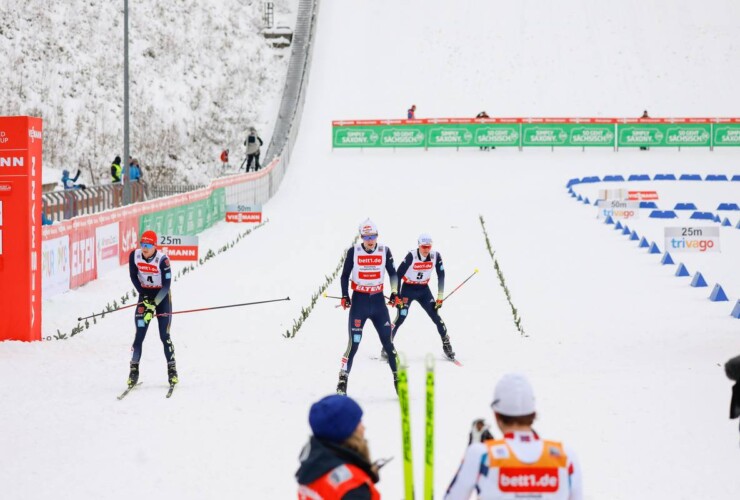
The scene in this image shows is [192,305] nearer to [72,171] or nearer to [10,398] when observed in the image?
[10,398]

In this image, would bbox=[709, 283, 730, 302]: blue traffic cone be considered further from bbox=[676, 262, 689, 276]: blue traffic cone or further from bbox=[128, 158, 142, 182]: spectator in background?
bbox=[128, 158, 142, 182]: spectator in background

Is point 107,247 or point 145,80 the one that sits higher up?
point 145,80

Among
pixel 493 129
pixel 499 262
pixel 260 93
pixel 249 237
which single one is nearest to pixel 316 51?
pixel 260 93

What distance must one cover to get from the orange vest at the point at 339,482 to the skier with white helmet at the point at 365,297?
305 inches

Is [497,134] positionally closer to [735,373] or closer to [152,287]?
[152,287]

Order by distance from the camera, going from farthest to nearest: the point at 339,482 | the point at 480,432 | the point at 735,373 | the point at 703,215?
the point at 703,215 < the point at 735,373 < the point at 480,432 < the point at 339,482

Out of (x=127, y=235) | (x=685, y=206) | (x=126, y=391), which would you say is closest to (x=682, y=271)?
(x=127, y=235)

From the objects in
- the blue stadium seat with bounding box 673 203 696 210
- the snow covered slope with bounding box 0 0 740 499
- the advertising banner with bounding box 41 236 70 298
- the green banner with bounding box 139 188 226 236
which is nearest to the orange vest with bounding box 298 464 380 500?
the snow covered slope with bounding box 0 0 740 499

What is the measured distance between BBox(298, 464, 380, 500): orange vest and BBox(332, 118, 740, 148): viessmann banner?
1570 inches

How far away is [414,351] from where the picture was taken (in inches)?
619

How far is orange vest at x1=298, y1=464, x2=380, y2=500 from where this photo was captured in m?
4.26

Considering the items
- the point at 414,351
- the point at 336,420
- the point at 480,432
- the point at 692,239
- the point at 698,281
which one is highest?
the point at 336,420

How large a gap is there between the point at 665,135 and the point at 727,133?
2776mm

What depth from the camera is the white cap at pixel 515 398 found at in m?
4.43
